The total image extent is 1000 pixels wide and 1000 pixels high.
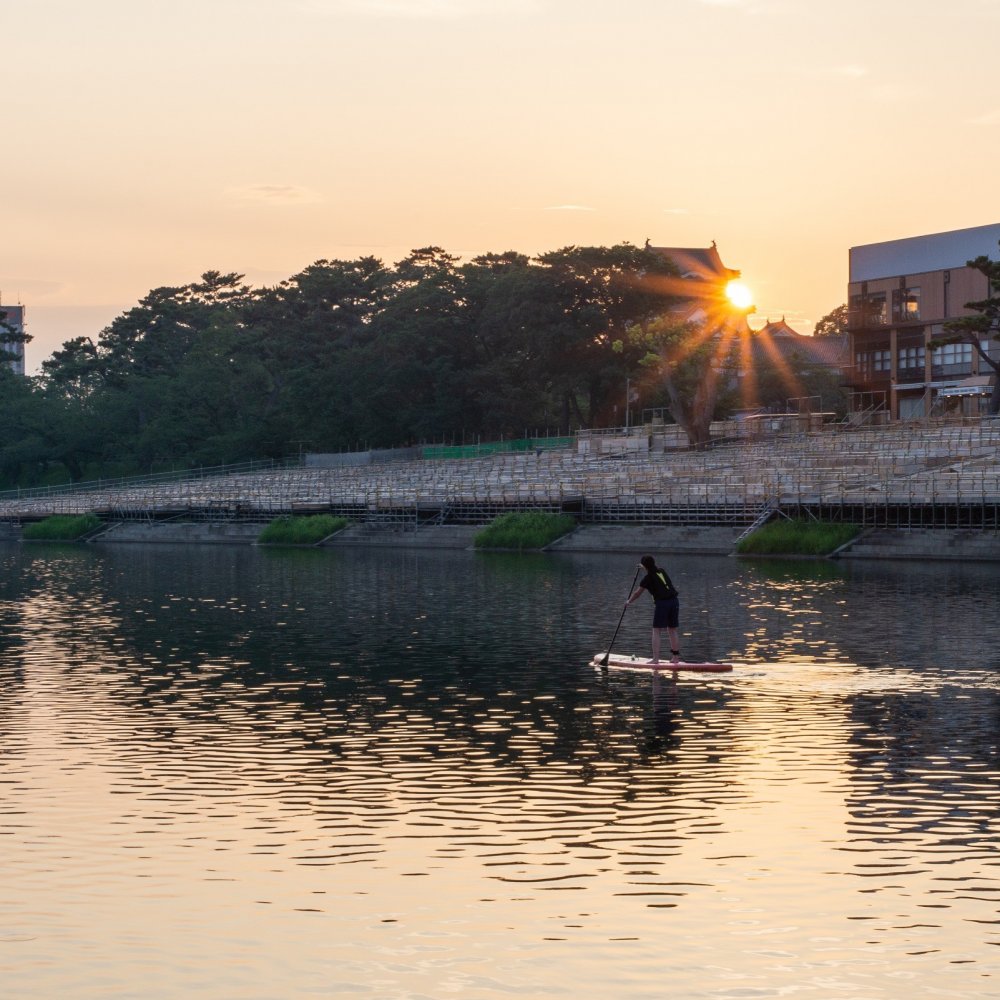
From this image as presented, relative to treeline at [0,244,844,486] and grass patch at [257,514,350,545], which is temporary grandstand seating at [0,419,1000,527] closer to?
grass patch at [257,514,350,545]

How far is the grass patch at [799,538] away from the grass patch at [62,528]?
52.5m

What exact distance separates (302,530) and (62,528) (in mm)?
22784

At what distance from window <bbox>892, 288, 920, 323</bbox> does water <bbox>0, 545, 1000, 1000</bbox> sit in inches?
3043

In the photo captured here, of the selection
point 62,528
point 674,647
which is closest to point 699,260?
point 62,528

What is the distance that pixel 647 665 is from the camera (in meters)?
28.9

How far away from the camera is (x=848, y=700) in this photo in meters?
24.8

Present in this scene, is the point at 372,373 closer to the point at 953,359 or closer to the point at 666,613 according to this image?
the point at 953,359

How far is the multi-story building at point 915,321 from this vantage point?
104688mm

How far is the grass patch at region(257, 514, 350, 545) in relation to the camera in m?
91.0

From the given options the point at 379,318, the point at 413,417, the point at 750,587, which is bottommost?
the point at 750,587

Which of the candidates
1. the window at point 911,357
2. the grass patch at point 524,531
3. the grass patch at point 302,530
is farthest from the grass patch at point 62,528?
the window at point 911,357

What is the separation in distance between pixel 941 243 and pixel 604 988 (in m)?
102

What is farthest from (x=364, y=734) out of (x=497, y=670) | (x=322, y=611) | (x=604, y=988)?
(x=322, y=611)

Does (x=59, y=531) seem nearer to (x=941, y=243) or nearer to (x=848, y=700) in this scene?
(x=941, y=243)
